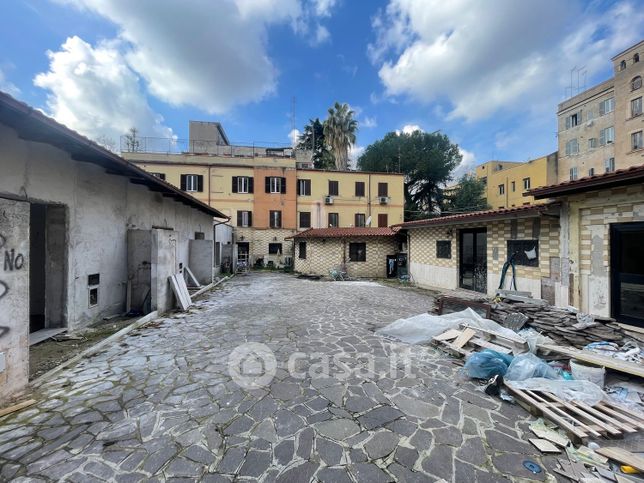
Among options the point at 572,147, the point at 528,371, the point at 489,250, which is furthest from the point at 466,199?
the point at 528,371

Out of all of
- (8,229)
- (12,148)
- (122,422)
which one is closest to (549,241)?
(122,422)

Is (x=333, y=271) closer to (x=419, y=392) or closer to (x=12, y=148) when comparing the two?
(x=419, y=392)

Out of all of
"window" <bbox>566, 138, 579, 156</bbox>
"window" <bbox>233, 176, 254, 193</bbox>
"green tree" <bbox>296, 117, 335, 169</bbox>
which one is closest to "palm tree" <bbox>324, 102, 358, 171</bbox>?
"green tree" <bbox>296, 117, 335, 169</bbox>

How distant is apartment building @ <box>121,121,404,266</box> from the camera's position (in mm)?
21828

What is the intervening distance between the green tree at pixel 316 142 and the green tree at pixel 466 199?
16.3 meters

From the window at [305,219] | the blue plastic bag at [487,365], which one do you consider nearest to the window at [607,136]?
the window at [305,219]

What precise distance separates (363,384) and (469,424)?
1.29 meters

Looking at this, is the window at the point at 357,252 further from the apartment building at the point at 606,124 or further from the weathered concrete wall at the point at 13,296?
the apartment building at the point at 606,124

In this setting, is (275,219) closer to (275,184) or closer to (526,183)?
(275,184)

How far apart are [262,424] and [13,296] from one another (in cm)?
329

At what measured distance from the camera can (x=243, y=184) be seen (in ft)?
72.7

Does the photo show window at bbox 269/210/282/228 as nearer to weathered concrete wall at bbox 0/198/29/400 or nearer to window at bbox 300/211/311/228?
window at bbox 300/211/311/228

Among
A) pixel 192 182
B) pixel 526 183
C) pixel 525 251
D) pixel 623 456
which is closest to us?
pixel 623 456

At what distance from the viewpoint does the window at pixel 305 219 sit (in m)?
23.2
